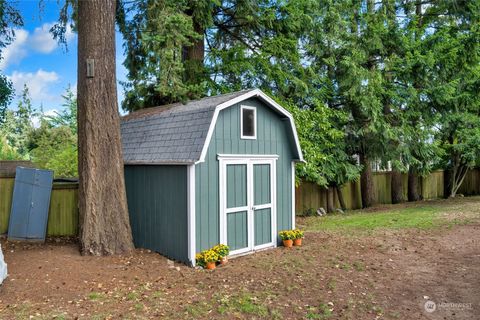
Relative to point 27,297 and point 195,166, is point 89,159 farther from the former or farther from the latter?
point 27,297

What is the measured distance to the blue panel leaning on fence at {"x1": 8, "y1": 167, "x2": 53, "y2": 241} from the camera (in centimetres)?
805

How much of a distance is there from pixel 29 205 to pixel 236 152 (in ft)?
15.5

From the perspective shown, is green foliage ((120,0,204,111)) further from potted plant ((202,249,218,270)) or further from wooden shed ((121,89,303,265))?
potted plant ((202,249,218,270))

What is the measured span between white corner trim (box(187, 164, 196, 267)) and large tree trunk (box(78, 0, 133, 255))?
132 cm

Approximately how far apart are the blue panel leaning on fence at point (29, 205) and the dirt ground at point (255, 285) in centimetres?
34

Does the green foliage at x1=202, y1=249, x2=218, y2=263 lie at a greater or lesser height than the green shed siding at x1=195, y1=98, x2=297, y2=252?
lesser

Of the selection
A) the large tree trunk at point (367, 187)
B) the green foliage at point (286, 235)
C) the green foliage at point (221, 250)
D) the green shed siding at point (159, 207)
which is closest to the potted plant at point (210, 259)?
the green foliage at point (221, 250)

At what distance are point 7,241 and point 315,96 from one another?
1013cm

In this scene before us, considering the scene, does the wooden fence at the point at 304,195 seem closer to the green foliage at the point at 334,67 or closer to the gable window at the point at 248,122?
the green foliage at the point at 334,67

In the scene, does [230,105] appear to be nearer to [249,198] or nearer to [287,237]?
[249,198]

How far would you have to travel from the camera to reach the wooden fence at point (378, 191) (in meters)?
14.4

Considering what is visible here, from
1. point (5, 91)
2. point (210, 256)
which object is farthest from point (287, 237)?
point (5, 91)

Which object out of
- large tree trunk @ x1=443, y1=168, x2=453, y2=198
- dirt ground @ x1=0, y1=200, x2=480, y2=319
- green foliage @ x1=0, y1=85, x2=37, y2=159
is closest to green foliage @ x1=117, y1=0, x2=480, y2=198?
large tree trunk @ x1=443, y1=168, x2=453, y2=198

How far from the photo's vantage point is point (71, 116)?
27.0 m
